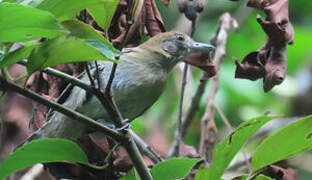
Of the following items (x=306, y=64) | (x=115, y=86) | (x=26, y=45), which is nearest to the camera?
(x=26, y=45)

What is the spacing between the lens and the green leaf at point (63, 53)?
1.25 meters

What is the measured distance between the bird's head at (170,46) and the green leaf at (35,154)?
1321 millimetres

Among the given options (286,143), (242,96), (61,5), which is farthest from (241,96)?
(61,5)

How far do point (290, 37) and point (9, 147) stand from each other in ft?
5.10

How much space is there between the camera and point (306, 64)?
4.65 metres

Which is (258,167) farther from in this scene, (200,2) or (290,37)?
(200,2)

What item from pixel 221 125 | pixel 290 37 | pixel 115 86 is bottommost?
pixel 221 125

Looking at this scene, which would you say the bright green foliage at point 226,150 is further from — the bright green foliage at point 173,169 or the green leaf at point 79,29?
the green leaf at point 79,29

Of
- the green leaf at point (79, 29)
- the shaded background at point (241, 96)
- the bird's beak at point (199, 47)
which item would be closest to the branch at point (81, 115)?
the green leaf at point (79, 29)

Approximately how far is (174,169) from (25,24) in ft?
2.02

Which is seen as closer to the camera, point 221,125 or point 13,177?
point 13,177

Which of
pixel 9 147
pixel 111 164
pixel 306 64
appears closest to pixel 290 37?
pixel 111 164

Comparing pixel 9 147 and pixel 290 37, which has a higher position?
pixel 290 37

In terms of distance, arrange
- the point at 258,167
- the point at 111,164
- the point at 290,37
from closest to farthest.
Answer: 1. the point at 258,167
2. the point at 290,37
3. the point at 111,164
